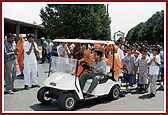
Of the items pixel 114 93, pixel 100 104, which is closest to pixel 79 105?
pixel 100 104

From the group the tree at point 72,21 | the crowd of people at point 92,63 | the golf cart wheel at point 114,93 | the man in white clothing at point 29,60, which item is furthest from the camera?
the tree at point 72,21

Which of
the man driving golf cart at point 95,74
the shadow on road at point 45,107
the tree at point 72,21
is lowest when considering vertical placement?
the shadow on road at point 45,107

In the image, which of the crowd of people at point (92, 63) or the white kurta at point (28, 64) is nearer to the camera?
the crowd of people at point (92, 63)

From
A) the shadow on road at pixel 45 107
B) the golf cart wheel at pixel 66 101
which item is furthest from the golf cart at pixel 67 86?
the shadow on road at pixel 45 107

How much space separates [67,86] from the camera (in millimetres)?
5176

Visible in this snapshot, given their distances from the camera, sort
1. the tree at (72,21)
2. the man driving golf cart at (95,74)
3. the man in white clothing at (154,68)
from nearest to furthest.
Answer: the man driving golf cart at (95,74), the man in white clothing at (154,68), the tree at (72,21)

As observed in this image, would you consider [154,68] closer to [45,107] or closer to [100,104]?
[100,104]

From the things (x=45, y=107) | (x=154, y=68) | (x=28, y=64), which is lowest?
(x=45, y=107)

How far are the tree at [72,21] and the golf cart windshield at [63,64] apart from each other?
19159mm

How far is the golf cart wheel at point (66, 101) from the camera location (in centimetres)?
500

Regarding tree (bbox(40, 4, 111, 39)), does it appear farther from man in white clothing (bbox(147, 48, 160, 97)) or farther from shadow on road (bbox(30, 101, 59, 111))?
shadow on road (bbox(30, 101, 59, 111))

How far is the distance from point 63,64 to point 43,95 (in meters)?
0.97

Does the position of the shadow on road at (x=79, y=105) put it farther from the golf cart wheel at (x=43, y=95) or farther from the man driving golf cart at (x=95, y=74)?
the man driving golf cart at (x=95, y=74)

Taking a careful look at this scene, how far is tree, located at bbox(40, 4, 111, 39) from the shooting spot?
25.0 metres
